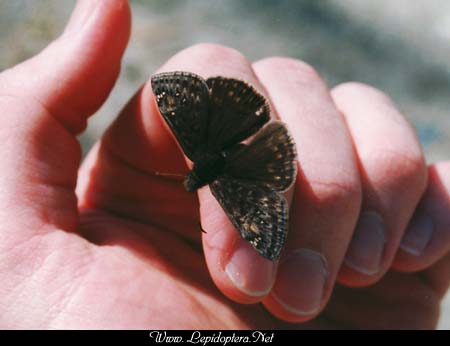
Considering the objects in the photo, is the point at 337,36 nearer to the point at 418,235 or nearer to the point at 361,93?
the point at 361,93

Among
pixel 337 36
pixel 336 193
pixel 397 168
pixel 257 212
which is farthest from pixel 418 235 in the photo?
pixel 337 36

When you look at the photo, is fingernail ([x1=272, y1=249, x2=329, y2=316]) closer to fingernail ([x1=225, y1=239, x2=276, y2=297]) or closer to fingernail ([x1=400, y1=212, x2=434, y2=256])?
fingernail ([x1=225, y1=239, x2=276, y2=297])

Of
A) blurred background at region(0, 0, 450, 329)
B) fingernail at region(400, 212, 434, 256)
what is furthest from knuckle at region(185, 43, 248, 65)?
blurred background at region(0, 0, 450, 329)

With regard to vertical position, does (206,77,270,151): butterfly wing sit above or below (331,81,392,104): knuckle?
above

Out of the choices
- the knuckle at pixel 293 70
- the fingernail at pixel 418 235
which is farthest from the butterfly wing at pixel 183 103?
the fingernail at pixel 418 235

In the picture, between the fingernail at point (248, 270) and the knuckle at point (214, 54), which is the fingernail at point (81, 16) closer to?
the knuckle at point (214, 54)
